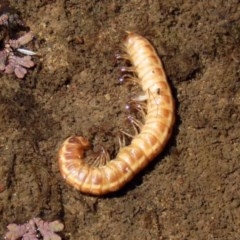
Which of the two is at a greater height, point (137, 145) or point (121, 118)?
point (121, 118)

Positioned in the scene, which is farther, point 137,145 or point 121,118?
point 121,118

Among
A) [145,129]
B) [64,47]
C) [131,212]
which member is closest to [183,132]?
[145,129]

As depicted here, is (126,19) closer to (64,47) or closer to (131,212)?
(64,47)
